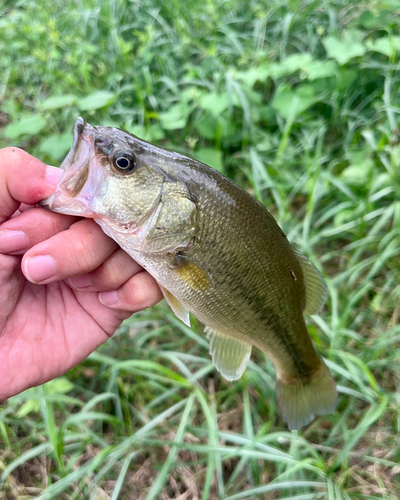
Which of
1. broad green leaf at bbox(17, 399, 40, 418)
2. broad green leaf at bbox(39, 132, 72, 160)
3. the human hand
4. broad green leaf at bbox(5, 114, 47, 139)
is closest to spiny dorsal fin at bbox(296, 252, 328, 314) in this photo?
the human hand

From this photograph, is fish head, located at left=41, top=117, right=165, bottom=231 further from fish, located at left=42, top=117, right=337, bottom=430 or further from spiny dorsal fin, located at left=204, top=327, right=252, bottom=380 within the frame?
spiny dorsal fin, located at left=204, top=327, right=252, bottom=380

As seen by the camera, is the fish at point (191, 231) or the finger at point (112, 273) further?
the finger at point (112, 273)

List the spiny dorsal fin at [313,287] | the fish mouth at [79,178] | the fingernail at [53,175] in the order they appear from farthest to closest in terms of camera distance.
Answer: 1. the spiny dorsal fin at [313,287]
2. the fingernail at [53,175]
3. the fish mouth at [79,178]

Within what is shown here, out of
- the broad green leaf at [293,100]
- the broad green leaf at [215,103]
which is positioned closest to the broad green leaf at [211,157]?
the broad green leaf at [215,103]

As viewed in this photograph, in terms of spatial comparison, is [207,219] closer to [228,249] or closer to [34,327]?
[228,249]

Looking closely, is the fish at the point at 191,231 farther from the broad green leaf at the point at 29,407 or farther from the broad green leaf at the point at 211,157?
the broad green leaf at the point at 211,157

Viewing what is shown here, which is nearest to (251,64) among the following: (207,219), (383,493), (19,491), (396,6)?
(396,6)
